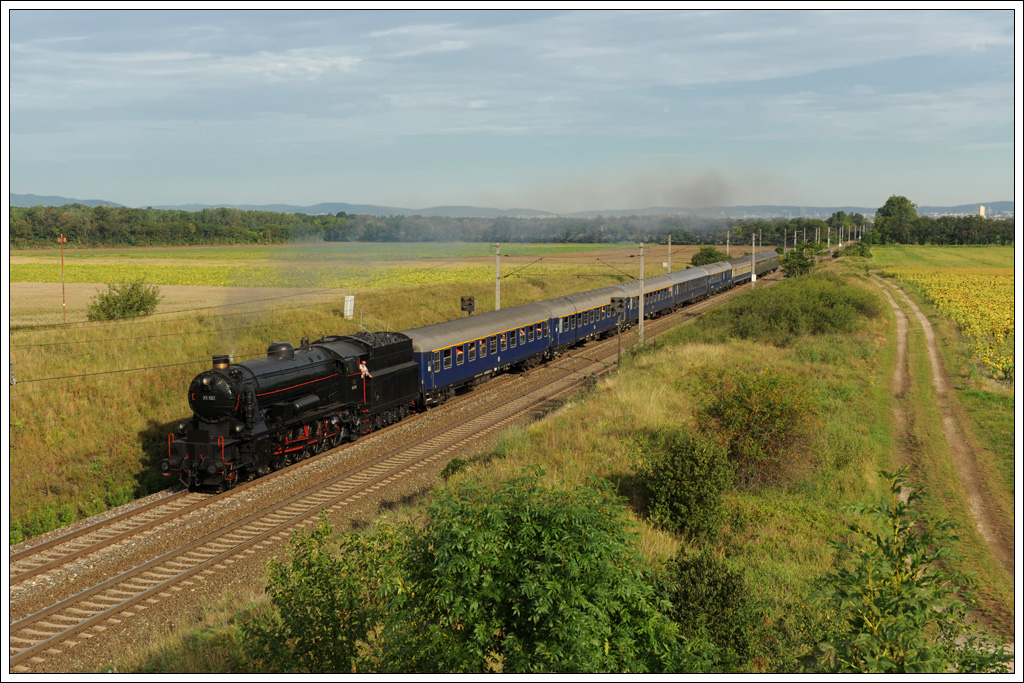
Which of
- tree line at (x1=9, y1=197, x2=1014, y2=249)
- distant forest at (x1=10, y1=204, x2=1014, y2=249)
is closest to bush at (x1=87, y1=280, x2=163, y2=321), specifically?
tree line at (x1=9, y1=197, x2=1014, y2=249)

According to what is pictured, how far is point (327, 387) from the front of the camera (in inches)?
925

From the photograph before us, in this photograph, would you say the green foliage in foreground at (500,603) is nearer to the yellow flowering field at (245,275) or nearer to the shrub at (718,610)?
the shrub at (718,610)

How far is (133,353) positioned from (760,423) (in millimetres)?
25092

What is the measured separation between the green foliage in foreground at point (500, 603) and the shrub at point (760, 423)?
12.0 m

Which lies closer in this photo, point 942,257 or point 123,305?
point 123,305

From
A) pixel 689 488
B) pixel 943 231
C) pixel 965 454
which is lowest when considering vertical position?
pixel 965 454

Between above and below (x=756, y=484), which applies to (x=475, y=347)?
above

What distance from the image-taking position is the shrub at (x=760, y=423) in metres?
21.2

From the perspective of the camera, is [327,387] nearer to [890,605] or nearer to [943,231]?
[890,605]

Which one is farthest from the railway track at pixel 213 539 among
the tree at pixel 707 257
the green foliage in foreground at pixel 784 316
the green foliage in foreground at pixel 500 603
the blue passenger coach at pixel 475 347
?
the tree at pixel 707 257

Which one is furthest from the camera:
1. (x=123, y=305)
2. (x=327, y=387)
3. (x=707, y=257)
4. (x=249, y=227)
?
(x=707, y=257)

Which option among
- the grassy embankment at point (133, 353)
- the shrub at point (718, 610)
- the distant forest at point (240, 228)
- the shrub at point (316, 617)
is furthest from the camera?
the distant forest at point (240, 228)

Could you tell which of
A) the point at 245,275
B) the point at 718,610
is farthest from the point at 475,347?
the point at 245,275

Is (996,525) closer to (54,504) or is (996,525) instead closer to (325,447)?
(325,447)
